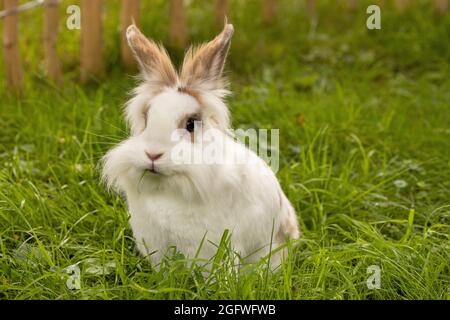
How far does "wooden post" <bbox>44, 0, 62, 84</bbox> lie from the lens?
472cm

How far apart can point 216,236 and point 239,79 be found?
9.33 ft

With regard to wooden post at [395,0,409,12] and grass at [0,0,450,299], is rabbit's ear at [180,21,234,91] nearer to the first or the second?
grass at [0,0,450,299]

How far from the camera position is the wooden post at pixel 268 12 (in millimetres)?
6250

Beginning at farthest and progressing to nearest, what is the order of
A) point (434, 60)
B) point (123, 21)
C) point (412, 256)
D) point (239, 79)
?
1. point (434, 60)
2. point (239, 79)
3. point (123, 21)
4. point (412, 256)

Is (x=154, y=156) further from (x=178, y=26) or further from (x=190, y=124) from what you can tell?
(x=178, y=26)

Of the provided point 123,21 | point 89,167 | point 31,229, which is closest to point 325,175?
point 89,167

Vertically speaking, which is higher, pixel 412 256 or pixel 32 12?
pixel 32 12

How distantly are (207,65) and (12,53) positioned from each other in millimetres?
2332

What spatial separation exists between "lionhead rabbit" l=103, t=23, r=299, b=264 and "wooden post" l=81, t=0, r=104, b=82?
2.20m

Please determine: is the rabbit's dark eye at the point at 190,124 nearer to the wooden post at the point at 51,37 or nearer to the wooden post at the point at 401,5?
the wooden post at the point at 51,37

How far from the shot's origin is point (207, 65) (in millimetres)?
2754
